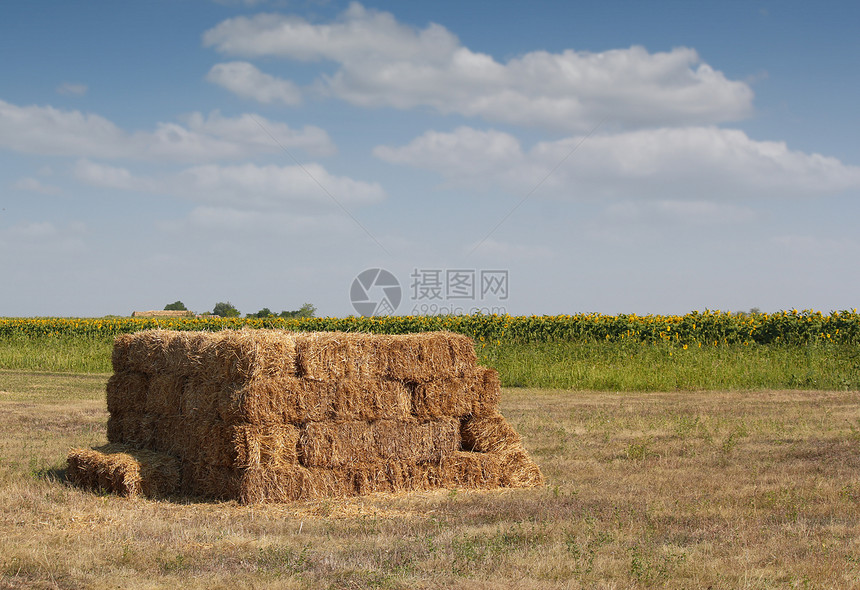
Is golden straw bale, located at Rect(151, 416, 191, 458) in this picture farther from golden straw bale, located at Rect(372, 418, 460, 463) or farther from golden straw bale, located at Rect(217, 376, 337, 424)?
golden straw bale, located at Rect(372, 418, 460, 463)

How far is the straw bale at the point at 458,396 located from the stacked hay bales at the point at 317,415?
0.02 meters

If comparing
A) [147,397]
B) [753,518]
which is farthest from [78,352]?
[753,518]

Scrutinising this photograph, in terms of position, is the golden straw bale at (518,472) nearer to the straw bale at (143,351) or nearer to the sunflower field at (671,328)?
the straw bale at (143,351)

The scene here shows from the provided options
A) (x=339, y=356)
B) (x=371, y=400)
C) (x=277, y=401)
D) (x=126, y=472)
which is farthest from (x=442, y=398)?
(x=126, y=472)

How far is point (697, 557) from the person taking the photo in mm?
6484

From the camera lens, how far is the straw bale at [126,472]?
920cm

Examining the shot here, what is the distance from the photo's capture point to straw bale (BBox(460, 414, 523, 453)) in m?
10.3

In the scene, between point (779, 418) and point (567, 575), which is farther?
point (779, 418)

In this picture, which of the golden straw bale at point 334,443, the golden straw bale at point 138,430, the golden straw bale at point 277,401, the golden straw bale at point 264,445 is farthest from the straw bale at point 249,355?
the golden straw bale at point 138,430

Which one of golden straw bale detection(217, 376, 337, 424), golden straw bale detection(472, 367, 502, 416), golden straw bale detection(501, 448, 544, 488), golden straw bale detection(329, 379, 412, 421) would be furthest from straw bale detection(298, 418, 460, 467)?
golden straw bale detection(501, 448, 544, 488)

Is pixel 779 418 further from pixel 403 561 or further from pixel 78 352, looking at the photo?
pixel 78 352

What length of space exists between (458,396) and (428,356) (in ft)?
2.20

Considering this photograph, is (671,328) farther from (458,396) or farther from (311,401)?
(311,401)

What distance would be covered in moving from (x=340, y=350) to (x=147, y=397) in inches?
118
